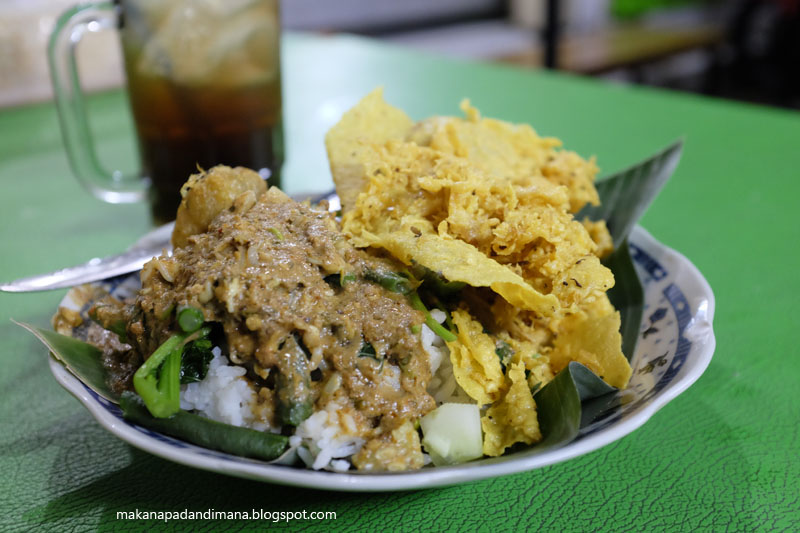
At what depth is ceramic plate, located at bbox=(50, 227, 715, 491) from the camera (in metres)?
0.79

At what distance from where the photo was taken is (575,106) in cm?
296

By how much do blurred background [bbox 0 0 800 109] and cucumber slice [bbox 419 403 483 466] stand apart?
451 centimetres

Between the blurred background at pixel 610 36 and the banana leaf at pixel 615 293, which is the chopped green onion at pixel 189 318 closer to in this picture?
the banana leaf at pixel 615 293

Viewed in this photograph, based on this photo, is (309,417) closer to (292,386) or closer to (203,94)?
(292,386)

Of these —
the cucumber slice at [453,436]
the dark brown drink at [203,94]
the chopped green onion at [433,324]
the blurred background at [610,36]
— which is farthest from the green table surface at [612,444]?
the blurred background at [610,36]

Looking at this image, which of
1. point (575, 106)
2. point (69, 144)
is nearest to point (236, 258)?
point (69, 144)

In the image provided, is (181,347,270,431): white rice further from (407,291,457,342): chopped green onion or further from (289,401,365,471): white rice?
(407,291,457,342): chopped green onion

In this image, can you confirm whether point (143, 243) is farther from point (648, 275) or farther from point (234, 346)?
point (648, 275)

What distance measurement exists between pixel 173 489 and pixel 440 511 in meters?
0.38

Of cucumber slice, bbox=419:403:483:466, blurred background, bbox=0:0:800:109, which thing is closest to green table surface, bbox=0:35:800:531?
cucumber slice, bbox=419:403:483:466

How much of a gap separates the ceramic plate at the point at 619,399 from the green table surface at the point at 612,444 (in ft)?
0.37

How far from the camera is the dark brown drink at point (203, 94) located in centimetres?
165

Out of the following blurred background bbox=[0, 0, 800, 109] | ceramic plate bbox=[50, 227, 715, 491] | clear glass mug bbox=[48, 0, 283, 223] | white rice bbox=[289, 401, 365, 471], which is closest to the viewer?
ceramic plate bbox=[50, 227, 715, 491]

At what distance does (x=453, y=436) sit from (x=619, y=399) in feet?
0.85
